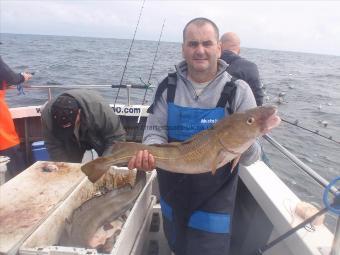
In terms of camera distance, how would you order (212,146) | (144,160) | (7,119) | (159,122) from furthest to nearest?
1. (7,119)
2. (159,122)
3. (144,160)
4. (212,146)

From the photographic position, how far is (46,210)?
2994 millimetres

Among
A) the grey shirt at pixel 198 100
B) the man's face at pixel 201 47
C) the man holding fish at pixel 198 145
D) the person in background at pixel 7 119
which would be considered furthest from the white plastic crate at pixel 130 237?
the person in background at pixel 7 119

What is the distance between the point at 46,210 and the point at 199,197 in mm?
1388

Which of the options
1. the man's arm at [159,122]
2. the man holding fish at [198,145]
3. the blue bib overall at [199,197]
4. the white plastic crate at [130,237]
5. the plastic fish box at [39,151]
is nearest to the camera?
the white plastic crate at [130,237]

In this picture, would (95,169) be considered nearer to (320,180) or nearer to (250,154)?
(250,154)

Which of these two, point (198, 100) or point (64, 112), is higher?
point (198, 100)

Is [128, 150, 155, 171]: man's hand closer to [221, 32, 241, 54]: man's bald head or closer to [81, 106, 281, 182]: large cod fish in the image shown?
[81, 106, 281, 182]: large cod fish

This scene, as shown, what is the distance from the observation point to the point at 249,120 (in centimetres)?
275

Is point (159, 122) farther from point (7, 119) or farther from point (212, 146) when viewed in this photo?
point (7, 119)

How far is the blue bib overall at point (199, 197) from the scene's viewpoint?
3.12 m

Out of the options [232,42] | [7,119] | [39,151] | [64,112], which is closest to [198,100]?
[64,112]

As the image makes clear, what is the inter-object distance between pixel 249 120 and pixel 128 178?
1.72m

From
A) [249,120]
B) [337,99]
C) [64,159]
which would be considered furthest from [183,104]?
[337,99]

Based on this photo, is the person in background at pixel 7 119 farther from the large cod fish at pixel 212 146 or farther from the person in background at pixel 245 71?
the person in background at pixel 245 71
